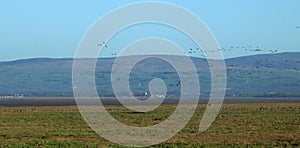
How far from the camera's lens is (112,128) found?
41688mm

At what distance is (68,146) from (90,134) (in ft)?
22.4

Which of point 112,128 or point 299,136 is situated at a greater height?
point 112,128

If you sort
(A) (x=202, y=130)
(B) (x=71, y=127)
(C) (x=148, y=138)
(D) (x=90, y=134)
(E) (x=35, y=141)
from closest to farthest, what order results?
(E) (x=35, y=141), (C) (x=148, y=138), (D) (x=90, y=134), (A) (x=202, y=130), (B) (x=71, y=127)

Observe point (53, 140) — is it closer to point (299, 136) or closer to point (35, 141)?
point (35, 141)

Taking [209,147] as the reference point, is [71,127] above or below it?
above

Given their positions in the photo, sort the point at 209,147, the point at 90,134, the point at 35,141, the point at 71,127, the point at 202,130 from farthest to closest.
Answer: the point at 71,127 < the point at 202,130 < the point at 90,134 < the point at 35,141 < the point at 209,147

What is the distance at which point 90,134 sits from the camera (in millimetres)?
36719

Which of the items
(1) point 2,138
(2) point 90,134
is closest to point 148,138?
(2) point 90,134

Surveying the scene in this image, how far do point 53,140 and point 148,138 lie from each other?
15.6ft

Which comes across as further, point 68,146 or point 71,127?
point 71,127

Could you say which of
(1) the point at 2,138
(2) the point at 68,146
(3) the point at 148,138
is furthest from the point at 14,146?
(3) the point at 148,138

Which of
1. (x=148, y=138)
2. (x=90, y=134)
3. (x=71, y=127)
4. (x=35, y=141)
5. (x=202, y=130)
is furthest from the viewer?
(x=71, y=127)

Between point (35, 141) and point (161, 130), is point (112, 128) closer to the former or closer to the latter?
point (161, 130)

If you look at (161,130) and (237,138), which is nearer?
(237,138)
